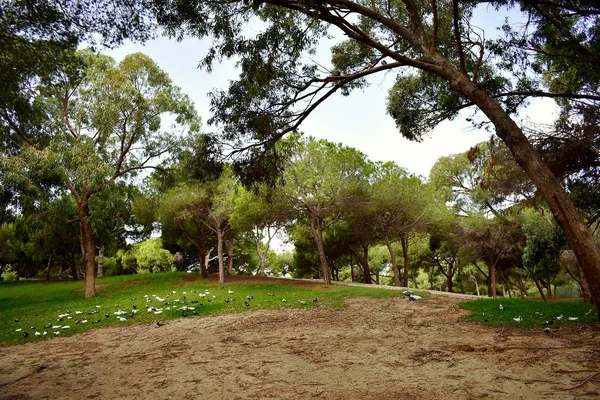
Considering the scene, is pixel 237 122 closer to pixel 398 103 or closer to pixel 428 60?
pixel 428 60

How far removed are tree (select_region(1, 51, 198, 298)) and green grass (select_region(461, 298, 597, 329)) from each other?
15421 millimetres

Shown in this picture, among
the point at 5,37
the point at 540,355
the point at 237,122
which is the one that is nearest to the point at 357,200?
the point at 237,122

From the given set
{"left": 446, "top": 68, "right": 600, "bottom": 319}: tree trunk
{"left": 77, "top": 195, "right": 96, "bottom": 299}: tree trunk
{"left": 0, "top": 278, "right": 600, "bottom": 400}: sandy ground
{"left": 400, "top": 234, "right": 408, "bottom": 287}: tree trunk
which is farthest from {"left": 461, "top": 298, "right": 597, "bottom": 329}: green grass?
{"left": 77, "top": 195, "right": 96, "bottom": 299}: tree trunk

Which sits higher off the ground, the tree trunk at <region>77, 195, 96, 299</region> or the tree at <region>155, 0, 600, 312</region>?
the tree at <region>155, 0, 600, 312</region>

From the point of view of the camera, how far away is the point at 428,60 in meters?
7.04

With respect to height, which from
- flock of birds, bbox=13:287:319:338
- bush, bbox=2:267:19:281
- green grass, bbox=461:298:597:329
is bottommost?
bush, bbox=2:267:19:281

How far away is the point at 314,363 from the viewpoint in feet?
17.1

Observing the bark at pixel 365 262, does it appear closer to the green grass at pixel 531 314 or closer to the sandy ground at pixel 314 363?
the green grass at pixel 531 314

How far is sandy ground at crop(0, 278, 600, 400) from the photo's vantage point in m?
4.04

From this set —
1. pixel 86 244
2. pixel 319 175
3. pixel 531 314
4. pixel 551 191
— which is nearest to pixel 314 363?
pixel 551 191

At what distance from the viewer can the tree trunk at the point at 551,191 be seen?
5.38m

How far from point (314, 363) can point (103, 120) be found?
625 inches

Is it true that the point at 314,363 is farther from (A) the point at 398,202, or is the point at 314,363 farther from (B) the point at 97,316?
(A) the point at 398,202

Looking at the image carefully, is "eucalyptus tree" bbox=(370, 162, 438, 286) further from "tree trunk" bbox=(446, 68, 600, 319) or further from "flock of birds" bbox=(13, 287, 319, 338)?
"tree trunk" bbox=(446, 68, 600, 319)
